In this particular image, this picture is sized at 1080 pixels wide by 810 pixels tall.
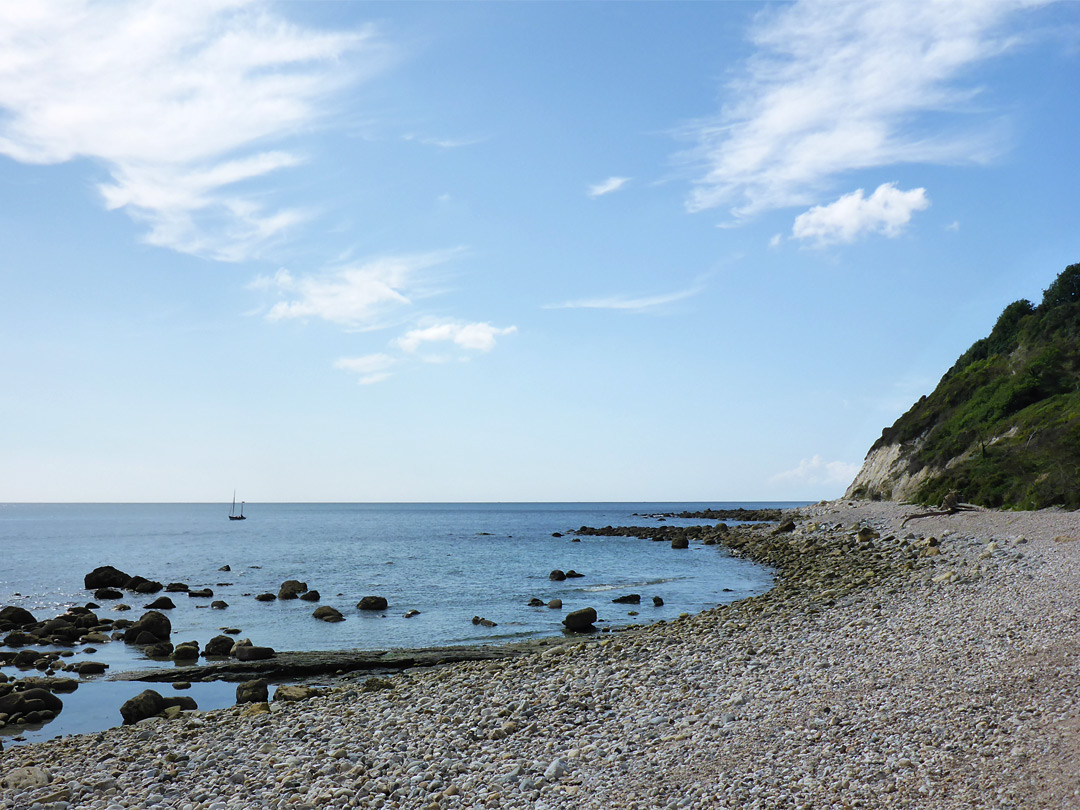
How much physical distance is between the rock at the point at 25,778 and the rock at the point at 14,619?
20.9m

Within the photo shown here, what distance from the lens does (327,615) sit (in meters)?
30.3

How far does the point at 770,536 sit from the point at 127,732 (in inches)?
2098

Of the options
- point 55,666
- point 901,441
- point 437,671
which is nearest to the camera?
point 437,671

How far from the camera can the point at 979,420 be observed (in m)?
58.3

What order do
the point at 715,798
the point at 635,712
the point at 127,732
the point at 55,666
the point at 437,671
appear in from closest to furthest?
1. the point at 715,798
2. the point at 635,712
3. the point at 127,732
4. the point at 437,671
5. the point at 55,666

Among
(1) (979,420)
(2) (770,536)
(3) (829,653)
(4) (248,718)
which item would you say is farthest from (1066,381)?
(4) (248,718)

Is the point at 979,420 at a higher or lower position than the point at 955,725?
higher

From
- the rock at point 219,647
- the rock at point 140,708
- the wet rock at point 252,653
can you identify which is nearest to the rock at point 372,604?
the rock at point 219,647

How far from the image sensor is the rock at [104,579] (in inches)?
1692

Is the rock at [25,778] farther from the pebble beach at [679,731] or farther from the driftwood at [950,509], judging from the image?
the driftwood at [950,509]

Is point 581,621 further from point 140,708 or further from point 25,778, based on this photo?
point 25,778

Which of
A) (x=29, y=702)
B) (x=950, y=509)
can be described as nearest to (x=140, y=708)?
(x=29, y=702)

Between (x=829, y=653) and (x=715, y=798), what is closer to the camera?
(x=715, y=798)

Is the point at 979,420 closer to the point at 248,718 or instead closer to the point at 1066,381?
the point at 1066,381
